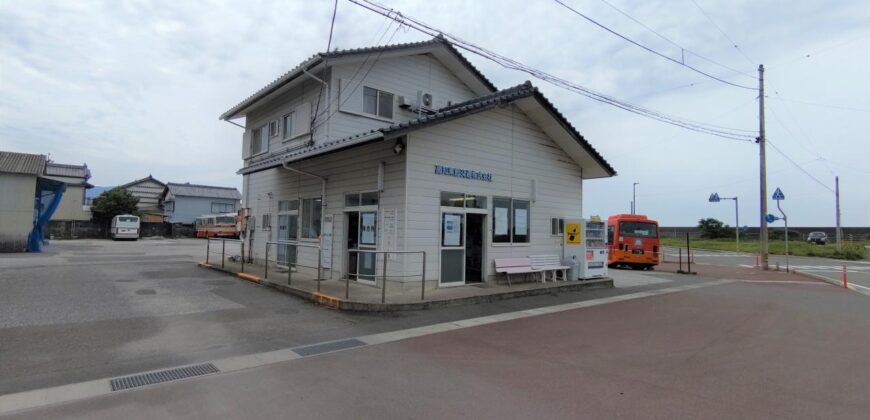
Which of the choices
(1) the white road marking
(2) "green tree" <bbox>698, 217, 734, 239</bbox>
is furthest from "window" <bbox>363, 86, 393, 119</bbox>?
(2) "green tree" <bbox>698, 217, 734, 239</bbox>

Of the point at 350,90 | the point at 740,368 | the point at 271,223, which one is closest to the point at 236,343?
the point at 740,368

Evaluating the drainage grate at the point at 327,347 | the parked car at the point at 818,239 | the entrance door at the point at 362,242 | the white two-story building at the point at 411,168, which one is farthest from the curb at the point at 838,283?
the parked car at the point at 818,239

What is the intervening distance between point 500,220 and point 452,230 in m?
1.65

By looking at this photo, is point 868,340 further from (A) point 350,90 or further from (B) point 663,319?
(A) point 350,90

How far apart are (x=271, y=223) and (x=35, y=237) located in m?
14.7

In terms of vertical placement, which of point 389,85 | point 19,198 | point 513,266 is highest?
point 389,85

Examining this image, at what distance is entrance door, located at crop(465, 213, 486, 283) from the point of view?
38.9ft

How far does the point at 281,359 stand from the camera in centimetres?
568

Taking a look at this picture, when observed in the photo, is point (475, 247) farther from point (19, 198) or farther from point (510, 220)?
point (19, 198)

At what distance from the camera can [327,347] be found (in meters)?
6.29

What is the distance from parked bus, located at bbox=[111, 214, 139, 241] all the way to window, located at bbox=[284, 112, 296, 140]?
30.0 m

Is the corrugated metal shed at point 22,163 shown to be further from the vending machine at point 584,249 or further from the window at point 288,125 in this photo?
the vending machine at point 584,249

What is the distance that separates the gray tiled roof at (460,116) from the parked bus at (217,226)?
94.8 feet

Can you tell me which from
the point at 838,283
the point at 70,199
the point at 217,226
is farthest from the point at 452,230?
the point at 70,199
